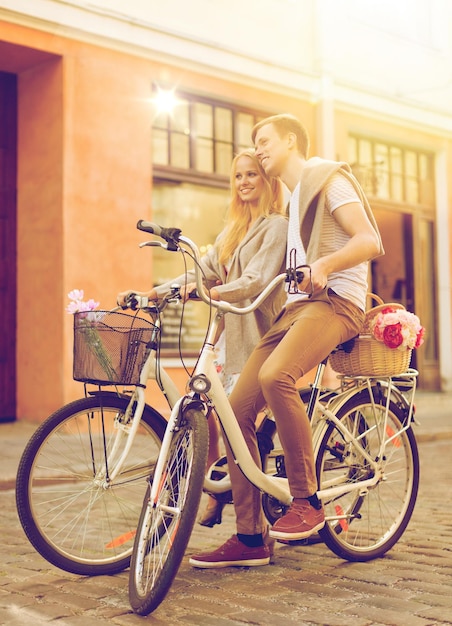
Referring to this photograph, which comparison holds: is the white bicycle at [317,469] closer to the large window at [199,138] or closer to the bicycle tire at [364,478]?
the bicycle tire at [364,478]

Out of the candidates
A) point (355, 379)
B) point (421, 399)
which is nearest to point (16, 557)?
point (355, 379)

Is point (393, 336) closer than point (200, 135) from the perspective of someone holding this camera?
Yes

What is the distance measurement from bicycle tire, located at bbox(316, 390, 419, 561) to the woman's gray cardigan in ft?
1.75

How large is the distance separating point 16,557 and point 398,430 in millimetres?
1821

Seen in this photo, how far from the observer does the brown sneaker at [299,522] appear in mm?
3402

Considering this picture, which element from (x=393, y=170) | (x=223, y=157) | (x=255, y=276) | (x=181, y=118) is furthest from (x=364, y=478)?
(x=393, y=170)

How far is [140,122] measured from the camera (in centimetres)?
948

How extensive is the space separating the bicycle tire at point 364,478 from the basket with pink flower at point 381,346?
17 centimetres

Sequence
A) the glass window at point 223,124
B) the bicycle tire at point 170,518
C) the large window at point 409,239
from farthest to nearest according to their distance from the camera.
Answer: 1. the large window at point 409,239
2. the glass window at point 223,124
3. the bicycle tire at point 170,518

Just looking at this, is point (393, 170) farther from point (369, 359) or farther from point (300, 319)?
point (300, 319)

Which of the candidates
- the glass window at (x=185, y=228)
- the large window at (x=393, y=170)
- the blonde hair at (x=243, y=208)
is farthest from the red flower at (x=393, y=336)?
the large window at (x=393, y=170)

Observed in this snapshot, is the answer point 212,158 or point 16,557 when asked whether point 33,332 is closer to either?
point 212,158

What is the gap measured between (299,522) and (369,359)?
2.57 feet

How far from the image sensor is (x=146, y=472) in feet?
11.6
